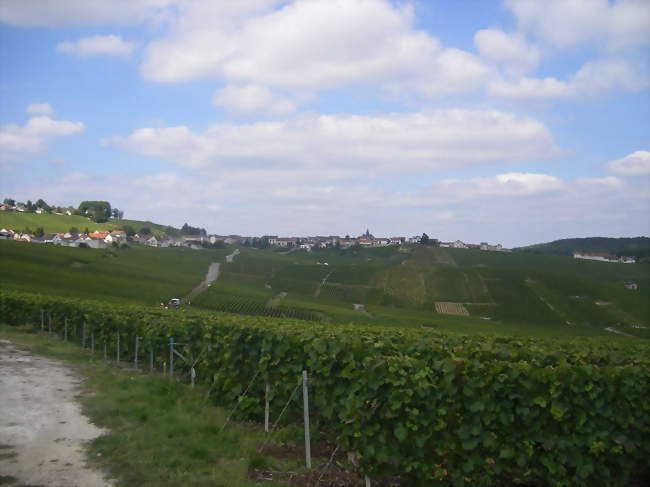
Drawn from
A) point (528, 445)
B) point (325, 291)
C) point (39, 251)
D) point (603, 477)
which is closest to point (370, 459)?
point (528, 445)

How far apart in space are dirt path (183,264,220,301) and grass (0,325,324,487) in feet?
212

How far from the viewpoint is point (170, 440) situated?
8.34m

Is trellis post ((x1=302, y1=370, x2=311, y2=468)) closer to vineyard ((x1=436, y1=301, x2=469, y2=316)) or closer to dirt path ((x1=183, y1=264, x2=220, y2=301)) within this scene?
dirt path ((x1=183, y1=264, x2=220, y2=301))

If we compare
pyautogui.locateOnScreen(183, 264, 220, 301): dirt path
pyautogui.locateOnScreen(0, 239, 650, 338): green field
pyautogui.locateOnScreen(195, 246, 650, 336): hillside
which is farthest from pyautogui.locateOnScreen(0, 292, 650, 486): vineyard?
pyautogui.locateOnScreen(183, 264, 220, 301): dirt path

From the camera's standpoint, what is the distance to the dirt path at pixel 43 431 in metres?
7.01

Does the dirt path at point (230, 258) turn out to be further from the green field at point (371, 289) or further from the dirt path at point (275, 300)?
the dirt path at point (275, 300)

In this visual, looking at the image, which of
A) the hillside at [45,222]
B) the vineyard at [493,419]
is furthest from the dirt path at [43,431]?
the hillside at [45,222]

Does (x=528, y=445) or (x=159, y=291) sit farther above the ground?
(x=528, y=445)

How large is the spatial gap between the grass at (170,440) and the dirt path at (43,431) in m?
0.28

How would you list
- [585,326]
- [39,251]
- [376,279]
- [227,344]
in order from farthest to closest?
[376,279], [39,251], [585,326], [227,344]

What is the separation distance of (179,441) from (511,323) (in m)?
71.2

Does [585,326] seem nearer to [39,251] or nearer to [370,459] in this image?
[370,459]

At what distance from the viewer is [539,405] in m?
6.33

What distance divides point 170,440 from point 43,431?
2728 mm
